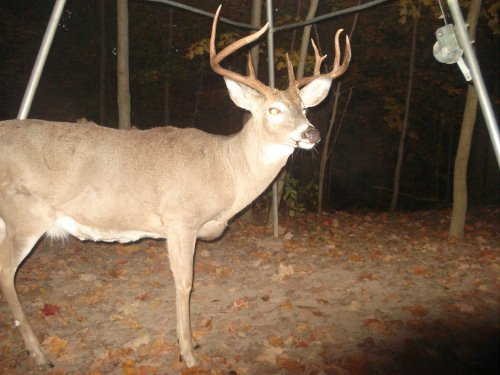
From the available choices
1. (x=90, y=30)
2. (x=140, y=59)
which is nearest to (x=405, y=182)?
(x=140, y=59)

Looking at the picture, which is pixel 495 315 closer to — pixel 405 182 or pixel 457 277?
pixel 457 277

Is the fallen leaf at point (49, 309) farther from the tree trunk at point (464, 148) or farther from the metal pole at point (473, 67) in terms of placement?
the tree trunk at point (464, 148)

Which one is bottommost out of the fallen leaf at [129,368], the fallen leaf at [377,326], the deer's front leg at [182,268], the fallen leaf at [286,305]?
the fallen leaf at [129,368]

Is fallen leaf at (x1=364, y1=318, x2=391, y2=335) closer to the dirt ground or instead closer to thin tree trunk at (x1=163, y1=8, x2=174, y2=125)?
the dirt ground

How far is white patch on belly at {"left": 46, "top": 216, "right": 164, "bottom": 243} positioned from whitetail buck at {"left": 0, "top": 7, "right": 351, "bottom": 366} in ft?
0.03

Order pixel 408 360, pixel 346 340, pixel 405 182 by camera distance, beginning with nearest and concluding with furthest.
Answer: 1. pixel 408 360
2. pixel 346 340
3. pixel 405 182

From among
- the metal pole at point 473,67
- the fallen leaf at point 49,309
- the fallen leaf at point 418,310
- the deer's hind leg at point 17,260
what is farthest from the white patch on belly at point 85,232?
the metal pole at point 473,67

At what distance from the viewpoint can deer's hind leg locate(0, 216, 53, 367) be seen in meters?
3.96

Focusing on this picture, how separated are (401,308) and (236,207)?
2116 millimetres

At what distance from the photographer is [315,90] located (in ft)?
17.1

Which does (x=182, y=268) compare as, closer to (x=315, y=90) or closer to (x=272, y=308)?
(x=272, y=308)

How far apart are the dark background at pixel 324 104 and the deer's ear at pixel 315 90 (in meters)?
4.86

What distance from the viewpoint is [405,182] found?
80.6 feet

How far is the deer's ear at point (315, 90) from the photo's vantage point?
5.08m
